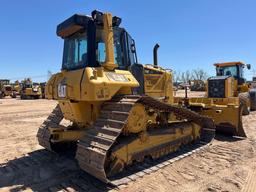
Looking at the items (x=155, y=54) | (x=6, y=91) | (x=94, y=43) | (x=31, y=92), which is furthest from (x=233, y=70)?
(x=6, y=91)

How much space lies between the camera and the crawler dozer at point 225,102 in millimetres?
8336

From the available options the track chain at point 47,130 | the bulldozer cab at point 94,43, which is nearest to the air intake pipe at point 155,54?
the bulldozer cab at point 94,43

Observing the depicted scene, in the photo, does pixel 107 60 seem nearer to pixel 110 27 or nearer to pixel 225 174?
pixel 110 27

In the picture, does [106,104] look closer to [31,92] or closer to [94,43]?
[94,43]

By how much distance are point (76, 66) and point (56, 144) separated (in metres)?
2.17

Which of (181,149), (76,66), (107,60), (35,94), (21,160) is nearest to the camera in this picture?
(107,60)

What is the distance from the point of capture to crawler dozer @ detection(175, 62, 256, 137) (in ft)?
27.3

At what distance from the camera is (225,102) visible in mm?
10195

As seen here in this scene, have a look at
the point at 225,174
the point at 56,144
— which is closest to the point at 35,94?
the point at 56,144

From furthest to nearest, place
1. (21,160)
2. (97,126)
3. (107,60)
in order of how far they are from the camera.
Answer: (21,160)
(107,60)
(97,126)

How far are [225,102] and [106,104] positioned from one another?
6.29 meters

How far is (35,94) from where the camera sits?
36.7 metres

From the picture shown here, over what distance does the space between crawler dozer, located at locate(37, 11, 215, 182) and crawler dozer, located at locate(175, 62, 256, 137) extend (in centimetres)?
206

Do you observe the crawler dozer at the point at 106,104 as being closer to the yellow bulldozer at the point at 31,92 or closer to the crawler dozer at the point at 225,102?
the crawler dozer at the point at 225,102
